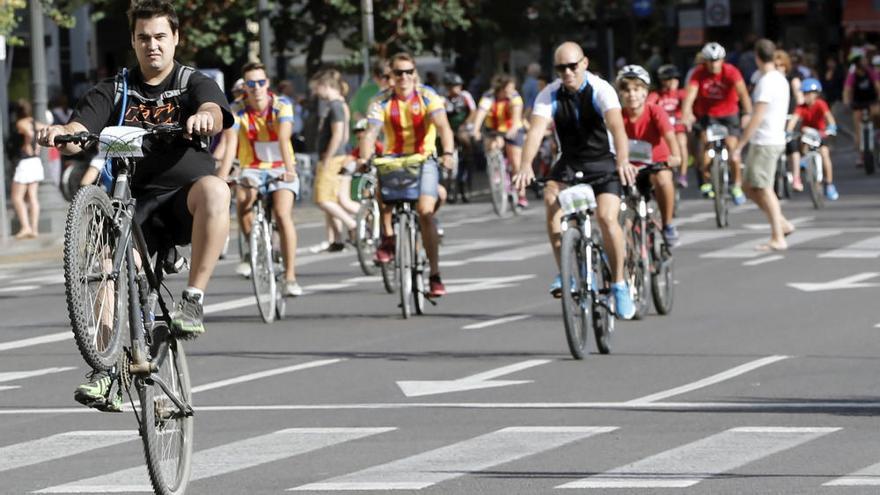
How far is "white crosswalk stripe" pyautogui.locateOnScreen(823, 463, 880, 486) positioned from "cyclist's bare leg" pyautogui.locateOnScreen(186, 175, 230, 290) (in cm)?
247

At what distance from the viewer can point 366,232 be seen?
66.6 feet

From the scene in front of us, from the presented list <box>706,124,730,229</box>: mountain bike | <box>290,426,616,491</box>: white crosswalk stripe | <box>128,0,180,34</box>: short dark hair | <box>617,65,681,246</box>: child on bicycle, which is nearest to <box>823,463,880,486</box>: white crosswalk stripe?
<box>290,426,616,491</box>: white crosswalk stripe

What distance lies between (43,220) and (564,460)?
19689mm

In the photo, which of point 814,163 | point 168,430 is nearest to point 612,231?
point 168,430

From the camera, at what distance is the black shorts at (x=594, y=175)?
14195mm

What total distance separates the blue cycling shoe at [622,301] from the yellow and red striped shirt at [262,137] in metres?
3.87

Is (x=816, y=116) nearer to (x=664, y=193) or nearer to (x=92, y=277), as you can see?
(x=664, y=193)

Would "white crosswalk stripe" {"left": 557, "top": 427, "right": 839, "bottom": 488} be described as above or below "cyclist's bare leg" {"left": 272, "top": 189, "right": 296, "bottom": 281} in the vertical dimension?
below

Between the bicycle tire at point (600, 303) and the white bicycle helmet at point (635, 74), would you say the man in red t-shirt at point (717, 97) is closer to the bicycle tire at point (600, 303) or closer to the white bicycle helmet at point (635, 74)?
the white bicycle helmet at point (635, 74)

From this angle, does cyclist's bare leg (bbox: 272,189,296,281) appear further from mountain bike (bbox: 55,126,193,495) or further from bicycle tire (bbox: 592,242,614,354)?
mountain bike (bbox: 55,126,193,495)

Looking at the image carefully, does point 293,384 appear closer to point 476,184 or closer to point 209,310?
point 209,310

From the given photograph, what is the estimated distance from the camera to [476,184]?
38781 mm

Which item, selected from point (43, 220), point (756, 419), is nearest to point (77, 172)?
point (43, 220)

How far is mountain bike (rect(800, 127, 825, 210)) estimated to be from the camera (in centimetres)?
2767
